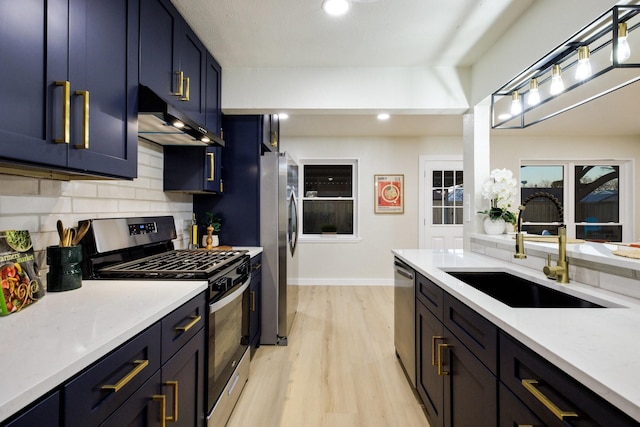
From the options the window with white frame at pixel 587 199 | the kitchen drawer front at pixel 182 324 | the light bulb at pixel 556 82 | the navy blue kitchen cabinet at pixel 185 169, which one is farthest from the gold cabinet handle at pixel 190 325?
the window with white frame at pixel 587 199

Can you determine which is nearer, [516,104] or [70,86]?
[70,86]

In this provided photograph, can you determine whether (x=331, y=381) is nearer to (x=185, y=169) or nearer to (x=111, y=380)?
(x=111, y=380)

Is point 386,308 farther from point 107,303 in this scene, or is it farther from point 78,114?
point 78,114

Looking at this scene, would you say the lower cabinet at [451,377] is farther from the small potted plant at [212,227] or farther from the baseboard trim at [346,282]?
the baseboard trim at [346,282]

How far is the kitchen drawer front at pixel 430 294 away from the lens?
5.12 feet

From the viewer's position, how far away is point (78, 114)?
1.12m

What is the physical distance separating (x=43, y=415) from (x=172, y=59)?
6.07 feet

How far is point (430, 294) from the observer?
1710 millimetres

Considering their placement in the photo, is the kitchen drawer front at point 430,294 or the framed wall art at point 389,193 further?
the framed wall art at point 389,193

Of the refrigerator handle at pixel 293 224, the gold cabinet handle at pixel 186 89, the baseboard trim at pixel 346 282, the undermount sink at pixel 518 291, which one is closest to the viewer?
the undermount sink at pixel 518 291

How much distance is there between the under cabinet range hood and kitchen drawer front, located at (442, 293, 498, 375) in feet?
5.25

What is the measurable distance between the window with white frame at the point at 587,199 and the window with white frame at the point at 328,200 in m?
2.70

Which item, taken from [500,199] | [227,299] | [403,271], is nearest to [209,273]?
[227,299]

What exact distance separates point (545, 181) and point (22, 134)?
6101 mm
